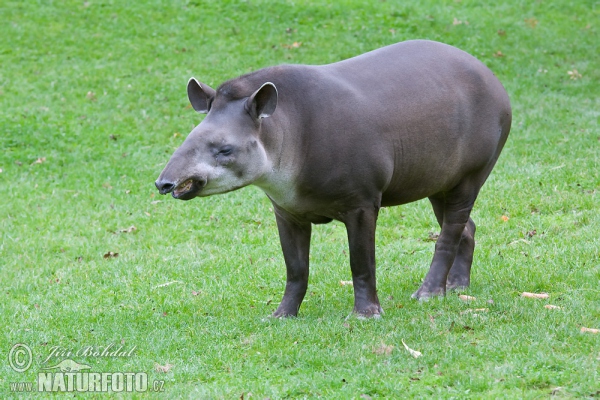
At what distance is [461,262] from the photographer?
8039 millimetres

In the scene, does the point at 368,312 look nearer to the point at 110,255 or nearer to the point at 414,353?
the point at 414,353

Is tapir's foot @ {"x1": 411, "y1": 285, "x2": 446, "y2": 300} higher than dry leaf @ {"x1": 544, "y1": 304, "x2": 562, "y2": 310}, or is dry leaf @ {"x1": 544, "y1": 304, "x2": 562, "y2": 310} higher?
dry leaf @ {"x1": 544, "y1": 304, "x2": 562, "y2": 310}

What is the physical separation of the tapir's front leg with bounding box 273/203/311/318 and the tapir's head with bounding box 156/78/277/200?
0.98m

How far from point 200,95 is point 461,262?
3060 mm

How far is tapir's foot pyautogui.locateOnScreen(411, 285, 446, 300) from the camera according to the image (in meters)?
7.54

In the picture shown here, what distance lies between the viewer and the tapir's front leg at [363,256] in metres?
6.73

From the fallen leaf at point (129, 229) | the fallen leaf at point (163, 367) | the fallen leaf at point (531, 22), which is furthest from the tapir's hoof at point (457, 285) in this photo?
the fallen leaf at point (531, 22)

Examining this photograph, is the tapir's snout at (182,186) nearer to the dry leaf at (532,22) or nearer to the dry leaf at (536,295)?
the dry leaf at (536,295)

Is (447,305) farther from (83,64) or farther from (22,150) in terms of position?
(83,64)

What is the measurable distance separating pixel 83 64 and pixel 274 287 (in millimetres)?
11615

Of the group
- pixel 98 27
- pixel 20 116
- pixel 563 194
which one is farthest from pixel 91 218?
pixel 98 27

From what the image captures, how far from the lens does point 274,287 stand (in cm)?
831

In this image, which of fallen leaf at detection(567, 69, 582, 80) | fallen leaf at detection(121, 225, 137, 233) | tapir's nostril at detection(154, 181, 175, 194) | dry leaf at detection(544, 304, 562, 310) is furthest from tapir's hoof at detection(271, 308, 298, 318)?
fallen leaf at detection(567, 69, 582, 80)

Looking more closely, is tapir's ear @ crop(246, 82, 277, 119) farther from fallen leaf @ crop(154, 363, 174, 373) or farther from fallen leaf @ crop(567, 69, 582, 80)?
fallen leaf @ crop(567, 69, 582, 80)
